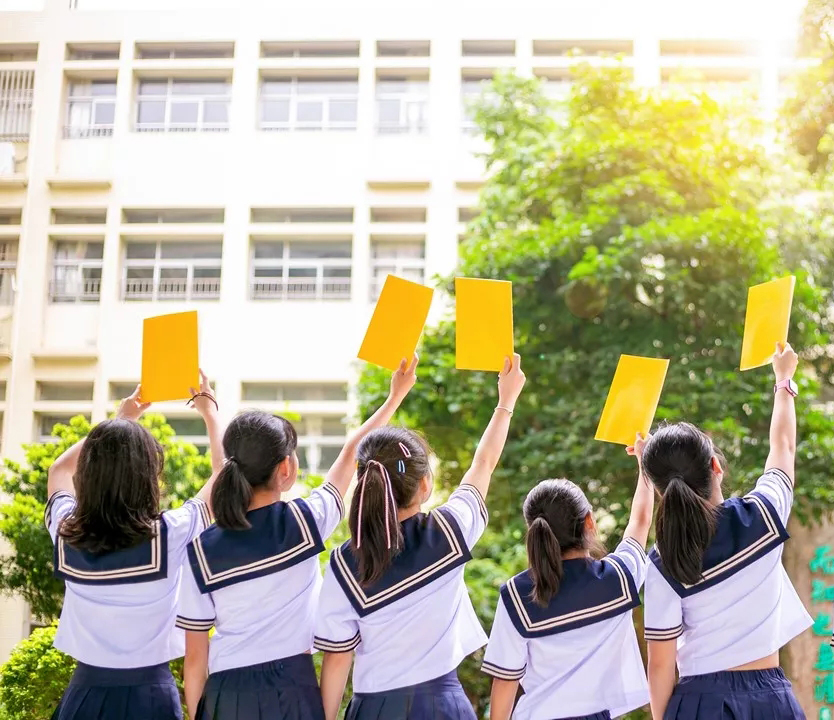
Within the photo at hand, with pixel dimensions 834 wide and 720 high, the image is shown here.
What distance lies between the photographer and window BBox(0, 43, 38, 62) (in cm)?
695

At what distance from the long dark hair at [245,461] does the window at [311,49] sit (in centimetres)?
687

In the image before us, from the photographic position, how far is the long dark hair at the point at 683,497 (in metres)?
1.58

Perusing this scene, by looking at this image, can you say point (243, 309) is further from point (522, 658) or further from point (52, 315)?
point (522, 658)

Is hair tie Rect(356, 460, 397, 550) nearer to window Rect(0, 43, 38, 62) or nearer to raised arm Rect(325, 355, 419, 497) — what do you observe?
raised arm Rect(325, 355, 419, 497)

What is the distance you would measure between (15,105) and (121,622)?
6037mm

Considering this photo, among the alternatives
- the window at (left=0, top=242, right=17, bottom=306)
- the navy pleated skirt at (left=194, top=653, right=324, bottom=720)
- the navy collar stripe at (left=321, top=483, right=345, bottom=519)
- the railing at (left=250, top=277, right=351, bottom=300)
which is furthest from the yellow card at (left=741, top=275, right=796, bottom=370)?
the railing at (left=250, top=277, right=351, bottom=300)

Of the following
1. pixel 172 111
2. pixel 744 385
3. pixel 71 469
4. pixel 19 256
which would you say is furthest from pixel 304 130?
pixel 71 469

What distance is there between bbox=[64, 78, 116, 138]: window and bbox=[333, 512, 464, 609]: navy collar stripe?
6531 millimetres

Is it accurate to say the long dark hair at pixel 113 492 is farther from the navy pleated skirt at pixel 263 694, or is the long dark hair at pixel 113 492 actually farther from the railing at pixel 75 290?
the railing at pixel 75 290

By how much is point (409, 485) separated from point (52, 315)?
600 cm

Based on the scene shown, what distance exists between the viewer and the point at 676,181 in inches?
194

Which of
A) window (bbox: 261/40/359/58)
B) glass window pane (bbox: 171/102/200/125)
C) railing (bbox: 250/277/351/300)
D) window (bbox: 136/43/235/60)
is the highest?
window (bbox: 261/40/359/58)

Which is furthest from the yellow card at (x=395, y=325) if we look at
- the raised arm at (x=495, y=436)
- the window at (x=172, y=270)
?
the window at (x=172, y=270)

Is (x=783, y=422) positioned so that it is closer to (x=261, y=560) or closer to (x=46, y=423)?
(x=261, y=560)
